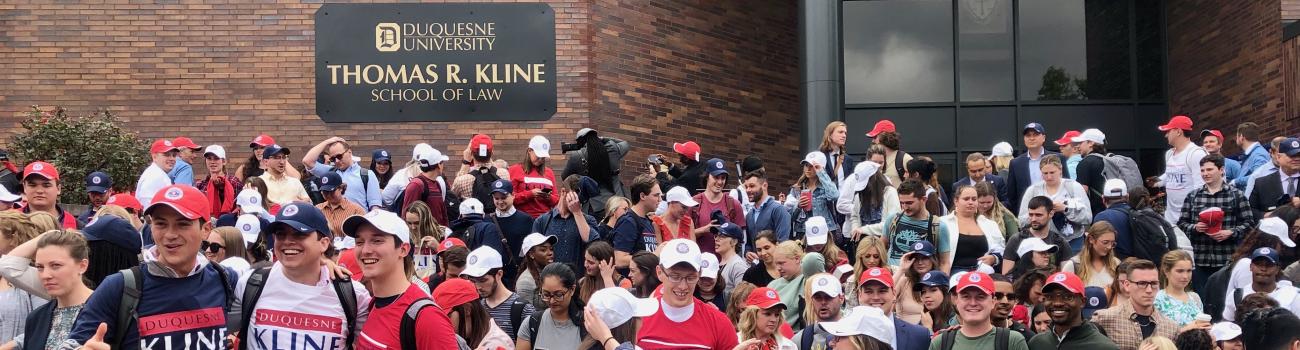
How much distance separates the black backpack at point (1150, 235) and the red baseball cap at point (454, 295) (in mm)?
6047

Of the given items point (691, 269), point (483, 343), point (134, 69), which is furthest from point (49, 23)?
point (691, 269)

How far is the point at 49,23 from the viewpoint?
704 inches

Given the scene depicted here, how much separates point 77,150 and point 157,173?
2.93 metres

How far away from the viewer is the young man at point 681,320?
671 centimetres

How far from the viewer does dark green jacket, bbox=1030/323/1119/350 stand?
25.1 feet

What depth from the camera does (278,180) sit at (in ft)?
44.9

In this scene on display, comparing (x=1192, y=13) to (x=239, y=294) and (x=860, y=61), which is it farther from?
(x=239, y=294)

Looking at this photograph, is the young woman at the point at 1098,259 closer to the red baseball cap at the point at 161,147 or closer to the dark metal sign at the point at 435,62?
the red baseball cap at the point at 161,147

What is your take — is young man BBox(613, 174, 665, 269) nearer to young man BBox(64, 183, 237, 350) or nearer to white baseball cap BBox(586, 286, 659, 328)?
white baseball cap BBox(586, 286, 659, 328)

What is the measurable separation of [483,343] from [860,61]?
15396 mm

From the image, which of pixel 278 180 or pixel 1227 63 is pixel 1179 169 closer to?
pixel 1227 63

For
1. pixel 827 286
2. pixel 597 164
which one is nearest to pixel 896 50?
pixel 597 164

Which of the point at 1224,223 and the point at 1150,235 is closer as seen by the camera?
the point at 1150,235

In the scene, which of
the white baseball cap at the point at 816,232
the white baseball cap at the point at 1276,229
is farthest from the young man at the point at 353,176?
the white baseball cap at the point at 1276,229
